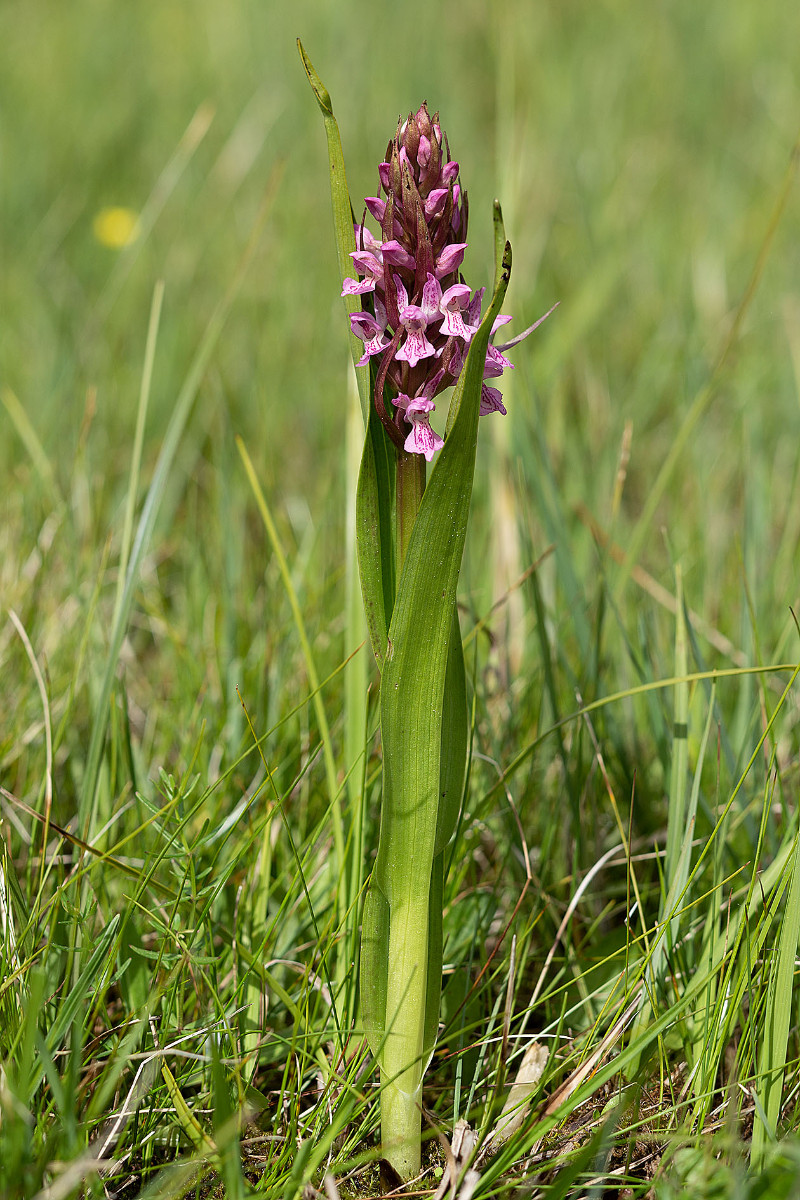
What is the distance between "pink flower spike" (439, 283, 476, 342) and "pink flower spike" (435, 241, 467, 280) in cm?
2

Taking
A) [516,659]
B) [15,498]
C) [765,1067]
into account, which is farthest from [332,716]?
[15,498]

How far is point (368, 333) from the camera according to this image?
107 centimetres

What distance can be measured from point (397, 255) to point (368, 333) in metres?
0.09

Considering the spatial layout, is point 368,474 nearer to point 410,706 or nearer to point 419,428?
point 419,428

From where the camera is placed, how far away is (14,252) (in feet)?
13.3

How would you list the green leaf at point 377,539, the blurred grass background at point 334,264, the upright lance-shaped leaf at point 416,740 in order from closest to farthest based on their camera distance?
1. the upright lance-shaped leaf at point 416,740
2. the green leaf at point 377,539
3. the blurred grass background at point 334,264

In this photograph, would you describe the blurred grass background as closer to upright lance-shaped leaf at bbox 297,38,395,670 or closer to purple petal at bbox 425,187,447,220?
upright lance-shaped leaf at bbox 297,38,395,670

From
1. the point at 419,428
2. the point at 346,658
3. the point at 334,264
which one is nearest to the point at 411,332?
the point at 419,428

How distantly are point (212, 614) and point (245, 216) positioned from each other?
297 centimetres

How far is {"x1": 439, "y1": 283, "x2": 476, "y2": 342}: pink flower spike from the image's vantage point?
101cm

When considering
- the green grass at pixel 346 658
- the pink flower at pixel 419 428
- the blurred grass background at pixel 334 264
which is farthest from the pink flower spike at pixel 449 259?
the blurred grass background at pixel 334 264

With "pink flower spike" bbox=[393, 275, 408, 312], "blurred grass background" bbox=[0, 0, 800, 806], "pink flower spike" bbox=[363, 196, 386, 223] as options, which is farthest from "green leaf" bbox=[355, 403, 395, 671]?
"blurred grass background" bbox=[0, 0, 800, 806]

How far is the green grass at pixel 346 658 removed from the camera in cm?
118

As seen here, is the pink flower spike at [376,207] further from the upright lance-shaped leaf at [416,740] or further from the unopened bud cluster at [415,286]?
the upright lance-shaped leaf at [416,740]
